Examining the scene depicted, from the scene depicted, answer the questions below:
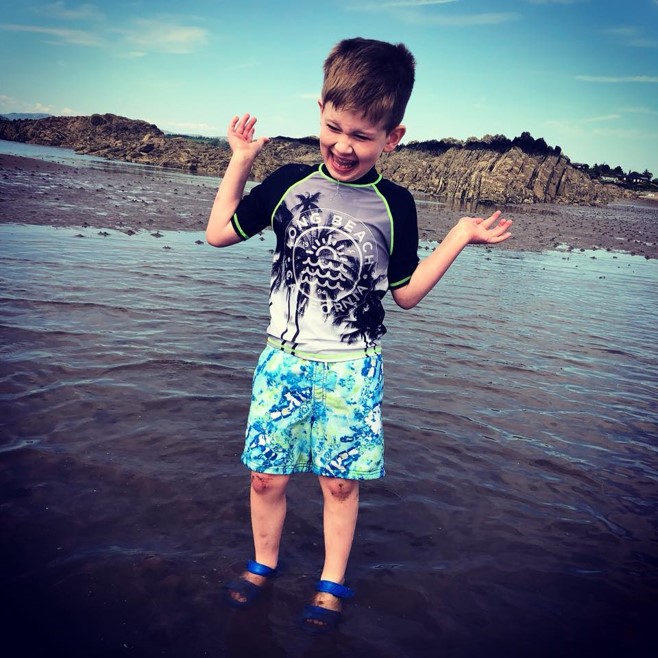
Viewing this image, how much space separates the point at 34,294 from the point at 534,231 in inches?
815

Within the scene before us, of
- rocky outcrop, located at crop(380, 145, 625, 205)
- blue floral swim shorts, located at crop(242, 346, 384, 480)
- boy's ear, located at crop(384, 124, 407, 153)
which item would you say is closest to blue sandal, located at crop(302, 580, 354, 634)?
→ blue floral swim shorts, located at crop(242, 346, 384, 480)

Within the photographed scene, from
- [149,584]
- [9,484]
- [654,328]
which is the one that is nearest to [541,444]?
[149,584]

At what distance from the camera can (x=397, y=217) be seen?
7.02ft

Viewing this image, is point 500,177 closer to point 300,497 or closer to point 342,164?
point 300,497

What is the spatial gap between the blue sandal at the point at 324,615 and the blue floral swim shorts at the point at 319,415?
504 millimetres

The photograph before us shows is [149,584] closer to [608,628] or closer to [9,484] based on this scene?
[9,484]

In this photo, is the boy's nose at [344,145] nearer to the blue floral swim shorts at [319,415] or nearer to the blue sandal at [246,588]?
the blue floral swim shorts at [319,415]

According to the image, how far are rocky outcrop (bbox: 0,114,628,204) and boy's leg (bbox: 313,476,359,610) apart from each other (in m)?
46.0

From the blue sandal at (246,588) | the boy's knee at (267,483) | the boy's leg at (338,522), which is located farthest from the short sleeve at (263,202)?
the blue sandal at (246,588)

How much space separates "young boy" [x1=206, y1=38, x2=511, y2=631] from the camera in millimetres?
2094

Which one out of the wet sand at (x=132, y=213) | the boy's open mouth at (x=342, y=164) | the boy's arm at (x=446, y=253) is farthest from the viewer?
the wet sand at (x=132, y=213)

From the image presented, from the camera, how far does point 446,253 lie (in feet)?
7.14

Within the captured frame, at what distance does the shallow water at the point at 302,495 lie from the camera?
2129mm

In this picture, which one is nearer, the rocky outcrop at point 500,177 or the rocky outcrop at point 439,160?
the rocky outcrop at point 439,160
